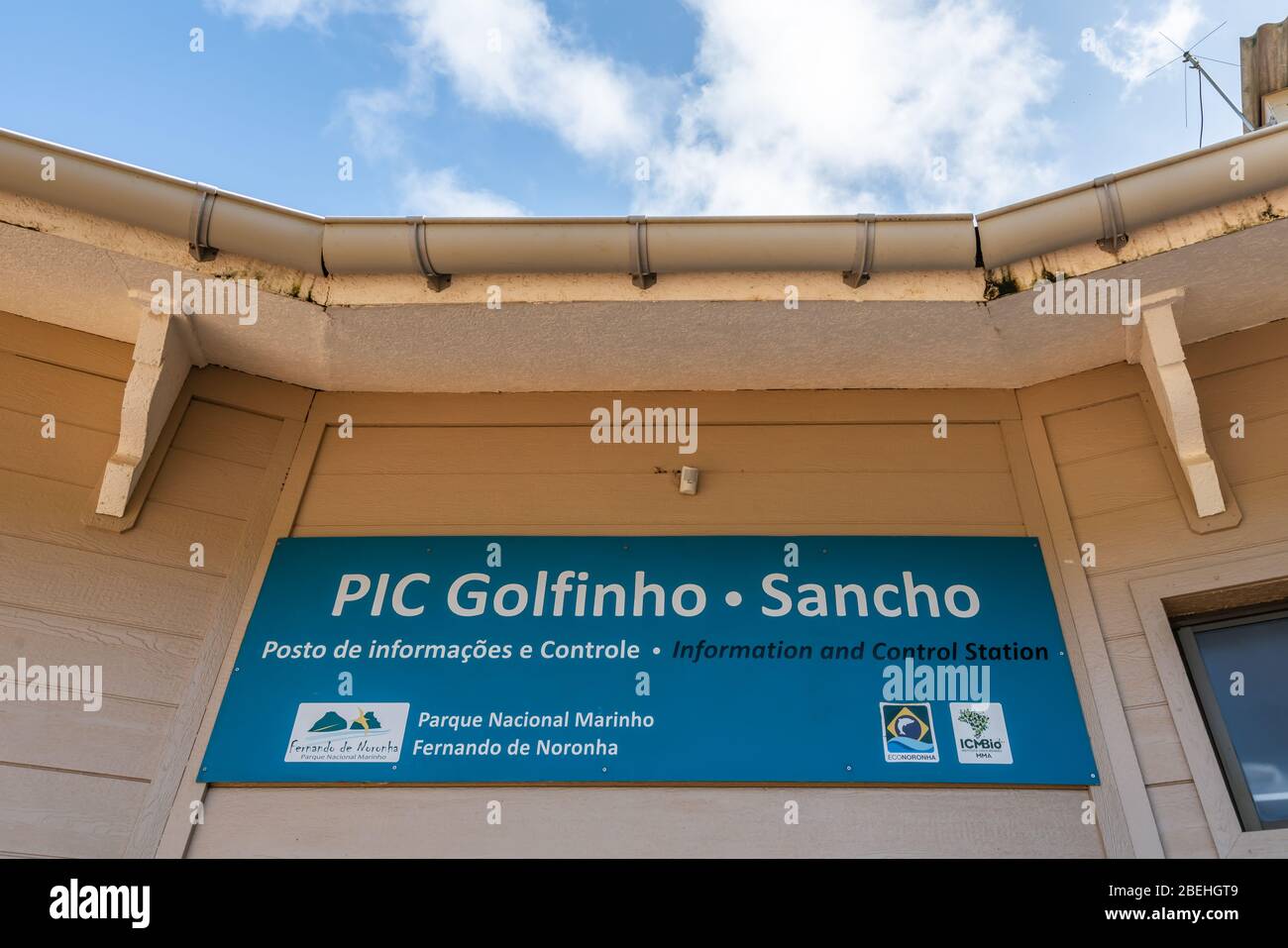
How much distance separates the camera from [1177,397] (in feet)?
10.2

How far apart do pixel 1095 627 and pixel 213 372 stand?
3160 millimetres

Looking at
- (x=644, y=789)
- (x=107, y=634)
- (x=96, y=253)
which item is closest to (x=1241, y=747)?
(x=644, y=789)

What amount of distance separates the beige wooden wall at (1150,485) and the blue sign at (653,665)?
7.6 inches

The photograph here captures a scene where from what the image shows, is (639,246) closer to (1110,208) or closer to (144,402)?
(1110,208)

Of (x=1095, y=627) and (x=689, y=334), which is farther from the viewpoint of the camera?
(x=689, y=334)

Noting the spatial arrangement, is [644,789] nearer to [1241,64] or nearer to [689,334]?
[689,334]

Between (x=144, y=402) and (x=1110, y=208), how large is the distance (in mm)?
3119

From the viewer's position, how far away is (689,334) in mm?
3424

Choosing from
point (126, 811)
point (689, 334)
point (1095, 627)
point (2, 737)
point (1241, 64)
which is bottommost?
point (126, 811)

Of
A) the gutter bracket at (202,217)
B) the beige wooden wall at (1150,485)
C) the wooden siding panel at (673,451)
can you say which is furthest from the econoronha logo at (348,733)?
the beige wooden wall at (1150,485)

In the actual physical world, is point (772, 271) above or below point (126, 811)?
above

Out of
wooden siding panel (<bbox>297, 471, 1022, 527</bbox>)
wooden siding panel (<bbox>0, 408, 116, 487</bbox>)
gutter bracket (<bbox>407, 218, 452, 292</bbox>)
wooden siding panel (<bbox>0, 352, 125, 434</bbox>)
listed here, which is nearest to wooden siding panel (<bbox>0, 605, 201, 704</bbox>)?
wooden siding panel (<bbox>0, 408, 116, 487</bbox>)

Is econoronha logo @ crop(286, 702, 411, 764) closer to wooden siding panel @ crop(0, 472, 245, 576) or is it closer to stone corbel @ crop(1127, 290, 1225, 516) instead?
wooden siding panel @ crop(0, 472, 245, 576)

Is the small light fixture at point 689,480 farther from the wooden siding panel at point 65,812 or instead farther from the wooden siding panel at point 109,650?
the wooden siding panel at point 65,812
